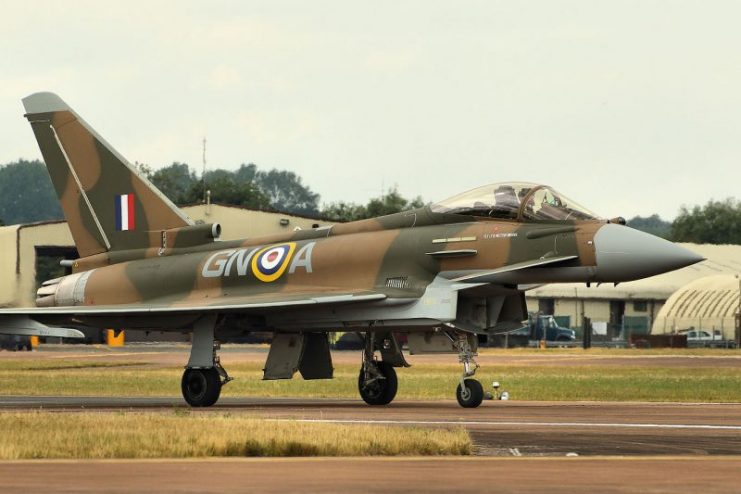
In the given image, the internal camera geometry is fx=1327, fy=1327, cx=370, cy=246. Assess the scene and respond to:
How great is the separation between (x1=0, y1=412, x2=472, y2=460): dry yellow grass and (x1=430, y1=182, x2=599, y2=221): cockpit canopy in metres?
7.02

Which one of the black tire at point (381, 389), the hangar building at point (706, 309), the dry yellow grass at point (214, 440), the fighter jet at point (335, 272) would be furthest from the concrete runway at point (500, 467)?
the hangar building at point (706, 309)

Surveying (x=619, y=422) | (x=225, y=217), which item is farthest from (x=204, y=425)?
(x=225, y=217)

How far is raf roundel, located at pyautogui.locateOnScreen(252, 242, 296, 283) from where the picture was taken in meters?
22.0

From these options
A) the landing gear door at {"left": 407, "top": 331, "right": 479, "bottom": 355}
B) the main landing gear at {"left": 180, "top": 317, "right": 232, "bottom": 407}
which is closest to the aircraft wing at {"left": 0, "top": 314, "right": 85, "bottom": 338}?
the main landing gear at {"left": 180, "top": 317, "right": 232, "bottom": 407}

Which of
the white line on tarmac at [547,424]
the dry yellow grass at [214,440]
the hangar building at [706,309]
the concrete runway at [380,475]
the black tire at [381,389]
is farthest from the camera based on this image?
the hangar building at [706,309]

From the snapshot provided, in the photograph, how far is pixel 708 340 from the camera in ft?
246

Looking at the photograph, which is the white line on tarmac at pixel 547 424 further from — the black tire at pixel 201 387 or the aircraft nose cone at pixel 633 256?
the black tire at pixel 201 387

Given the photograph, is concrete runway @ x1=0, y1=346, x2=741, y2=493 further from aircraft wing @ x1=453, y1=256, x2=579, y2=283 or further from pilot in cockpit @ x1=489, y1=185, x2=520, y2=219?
pilot in cockpit @ x1=489, y1=185, x2=520, y2=219

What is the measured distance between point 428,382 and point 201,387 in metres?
11.2

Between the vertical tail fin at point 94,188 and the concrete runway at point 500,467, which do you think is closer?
the concrete runway at point 500,467

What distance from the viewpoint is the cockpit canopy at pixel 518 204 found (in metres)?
20.0

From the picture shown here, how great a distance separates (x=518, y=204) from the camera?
20.2m

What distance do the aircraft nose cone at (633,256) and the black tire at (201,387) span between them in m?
6.29

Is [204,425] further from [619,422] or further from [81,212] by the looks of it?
[81,212]
